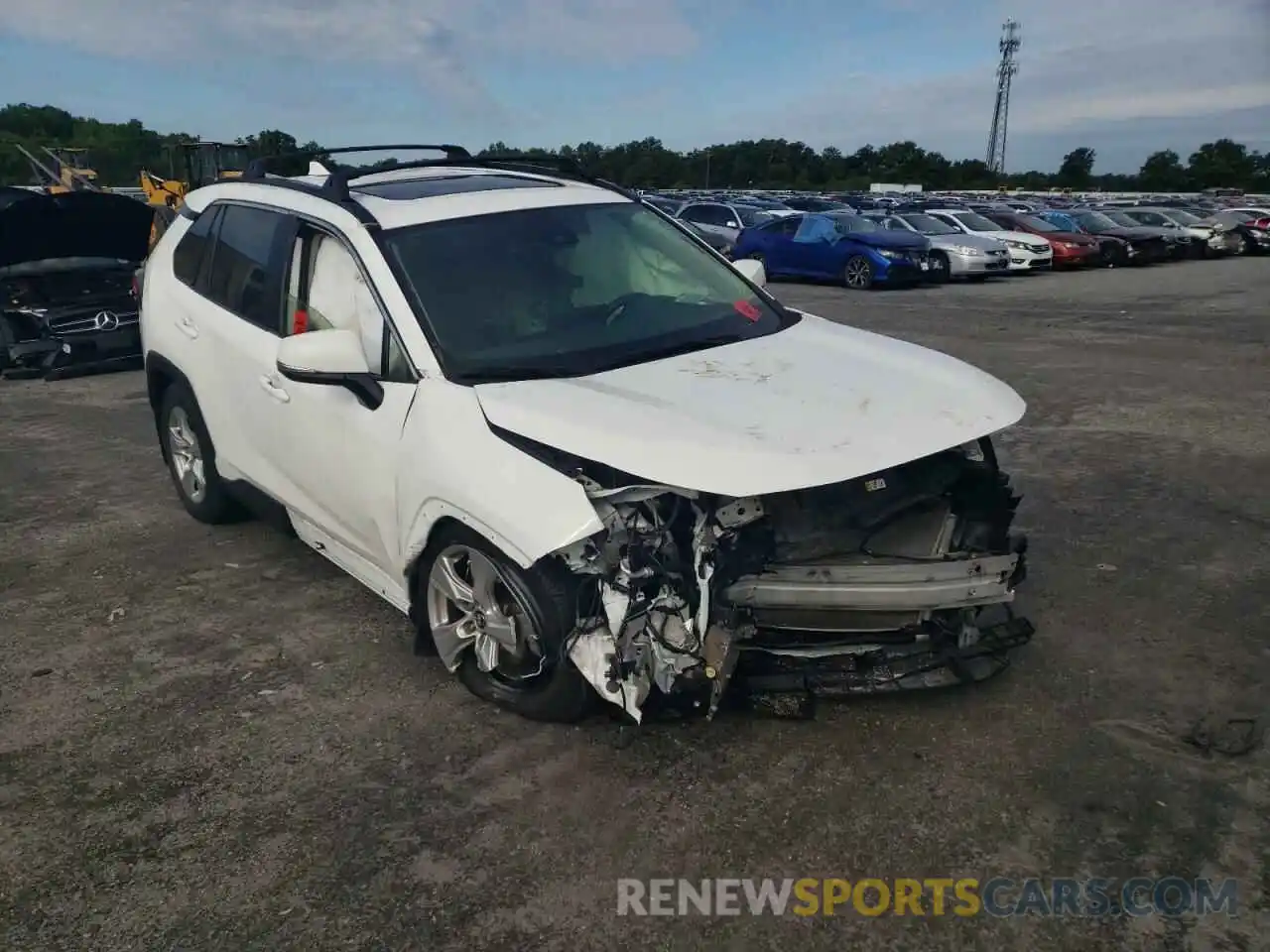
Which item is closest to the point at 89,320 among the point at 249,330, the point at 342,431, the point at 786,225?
the point at 249,330

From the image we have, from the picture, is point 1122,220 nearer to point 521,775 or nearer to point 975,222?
point 975,222

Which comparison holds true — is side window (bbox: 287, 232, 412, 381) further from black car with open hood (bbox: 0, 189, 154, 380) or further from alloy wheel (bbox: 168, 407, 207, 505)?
black car with open hood (bbox: 0, 189, 154, 380)

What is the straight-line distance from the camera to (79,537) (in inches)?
217

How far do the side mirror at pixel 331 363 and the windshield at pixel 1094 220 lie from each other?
86.6 feet

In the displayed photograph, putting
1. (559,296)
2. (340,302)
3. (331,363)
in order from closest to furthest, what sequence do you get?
1. (331,363)
2. (559,296)
3. (340,302)

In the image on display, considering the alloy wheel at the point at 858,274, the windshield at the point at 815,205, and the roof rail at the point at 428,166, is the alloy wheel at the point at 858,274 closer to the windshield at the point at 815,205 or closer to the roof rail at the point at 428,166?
the windshield at the point at 815,205

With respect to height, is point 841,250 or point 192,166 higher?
point 192,166

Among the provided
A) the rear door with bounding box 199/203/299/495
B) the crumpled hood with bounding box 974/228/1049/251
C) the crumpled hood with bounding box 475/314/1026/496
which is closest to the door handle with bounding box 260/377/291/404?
the rear door with bounding box 199/203/299/495

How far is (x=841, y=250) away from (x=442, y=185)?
1626cm

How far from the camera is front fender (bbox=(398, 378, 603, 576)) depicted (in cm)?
304

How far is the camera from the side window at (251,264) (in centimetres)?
447

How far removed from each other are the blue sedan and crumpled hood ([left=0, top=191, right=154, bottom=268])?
12.9 m

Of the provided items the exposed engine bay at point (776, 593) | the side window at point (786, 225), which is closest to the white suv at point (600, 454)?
the exposed engine bay at point (776, 593)

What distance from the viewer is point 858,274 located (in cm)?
1947
